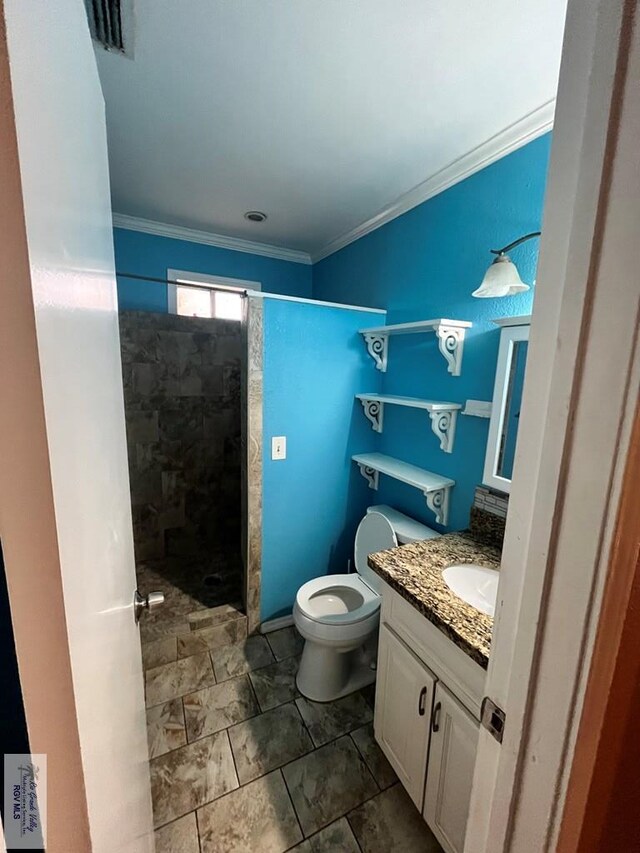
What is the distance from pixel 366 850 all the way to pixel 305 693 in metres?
0.56

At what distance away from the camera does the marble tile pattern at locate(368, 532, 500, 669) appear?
0.92 meters

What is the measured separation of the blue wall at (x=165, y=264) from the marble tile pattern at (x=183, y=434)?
0.52ft

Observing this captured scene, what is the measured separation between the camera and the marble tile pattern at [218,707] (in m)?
1.46

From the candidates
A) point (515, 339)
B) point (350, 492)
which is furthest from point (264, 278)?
point (515, 339)

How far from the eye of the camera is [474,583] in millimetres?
1260

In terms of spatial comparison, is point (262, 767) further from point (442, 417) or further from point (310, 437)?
point (442, 417)

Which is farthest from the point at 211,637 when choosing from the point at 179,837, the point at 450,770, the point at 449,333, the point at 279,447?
the point at 449,333

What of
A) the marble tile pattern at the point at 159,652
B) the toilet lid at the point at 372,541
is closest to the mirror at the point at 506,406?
the toilet lid at the point at 372,541

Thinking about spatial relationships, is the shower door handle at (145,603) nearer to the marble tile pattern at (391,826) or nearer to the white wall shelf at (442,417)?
the marble tile pattern at (391,826)

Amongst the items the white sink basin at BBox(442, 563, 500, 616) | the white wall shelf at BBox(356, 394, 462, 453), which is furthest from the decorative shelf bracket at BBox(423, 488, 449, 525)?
the white sink basin at BBox(442, 563, 500, 616)

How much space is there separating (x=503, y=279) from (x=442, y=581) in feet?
3.48

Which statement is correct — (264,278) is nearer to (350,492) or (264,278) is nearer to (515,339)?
(350,492)

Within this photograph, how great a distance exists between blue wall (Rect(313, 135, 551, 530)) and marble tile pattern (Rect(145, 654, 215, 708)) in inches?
51.4

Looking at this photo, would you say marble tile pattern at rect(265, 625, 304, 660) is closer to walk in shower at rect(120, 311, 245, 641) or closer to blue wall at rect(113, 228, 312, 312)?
walk in shower at rect(120, 311, 245, 641)
